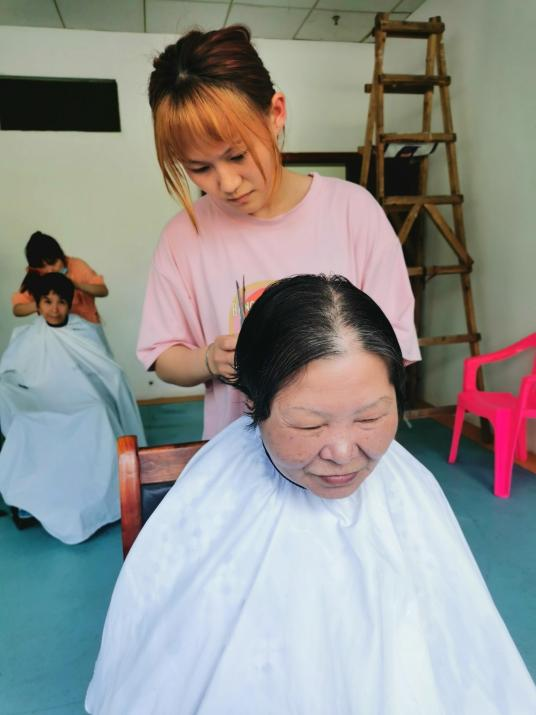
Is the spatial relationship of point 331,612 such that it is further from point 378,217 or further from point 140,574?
point 378,217

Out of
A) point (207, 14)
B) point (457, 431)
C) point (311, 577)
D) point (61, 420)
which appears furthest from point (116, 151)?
point (311, 577)

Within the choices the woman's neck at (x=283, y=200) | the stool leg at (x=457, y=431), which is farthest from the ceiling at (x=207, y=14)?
the woman's neck at (x=283, y=200)

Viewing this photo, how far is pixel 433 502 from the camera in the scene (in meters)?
0.94

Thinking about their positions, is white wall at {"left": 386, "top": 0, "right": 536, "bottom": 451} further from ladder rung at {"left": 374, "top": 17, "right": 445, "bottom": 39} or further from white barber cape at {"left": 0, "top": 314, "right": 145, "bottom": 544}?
white barber cape at {"left": 0, "top": 314, "right": 145, "bottom": 544}

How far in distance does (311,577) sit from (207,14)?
4.38 m

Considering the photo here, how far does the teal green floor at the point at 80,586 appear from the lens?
5.47ft

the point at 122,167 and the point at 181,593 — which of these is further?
the point at 122,167

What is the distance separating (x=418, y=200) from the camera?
3332 millimetres

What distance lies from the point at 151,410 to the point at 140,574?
3.97 meters

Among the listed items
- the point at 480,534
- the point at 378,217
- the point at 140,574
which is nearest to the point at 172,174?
the point at 378,217

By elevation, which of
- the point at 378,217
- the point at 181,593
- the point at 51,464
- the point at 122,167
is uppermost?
the point at 122,167

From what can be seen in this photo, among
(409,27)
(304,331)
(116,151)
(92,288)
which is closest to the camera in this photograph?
(304,331)

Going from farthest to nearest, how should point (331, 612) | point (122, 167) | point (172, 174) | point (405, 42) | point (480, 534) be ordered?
point (122, 167), point (405, 42), point (480, 534), point (172, 174), point (331, 612)

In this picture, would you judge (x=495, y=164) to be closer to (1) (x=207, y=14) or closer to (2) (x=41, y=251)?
(1) (x=207, y=14)
